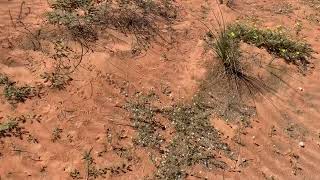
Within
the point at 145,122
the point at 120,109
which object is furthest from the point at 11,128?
the point at 145,122

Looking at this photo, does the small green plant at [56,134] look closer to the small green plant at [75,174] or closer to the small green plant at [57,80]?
the small green plant at [75,174]

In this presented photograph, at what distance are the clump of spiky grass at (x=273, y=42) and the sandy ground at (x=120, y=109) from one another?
258mm

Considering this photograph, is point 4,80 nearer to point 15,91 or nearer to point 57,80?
point 15,91

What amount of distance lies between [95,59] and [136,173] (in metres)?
1.73

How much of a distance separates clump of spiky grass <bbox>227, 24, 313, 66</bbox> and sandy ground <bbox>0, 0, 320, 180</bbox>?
0.84ft

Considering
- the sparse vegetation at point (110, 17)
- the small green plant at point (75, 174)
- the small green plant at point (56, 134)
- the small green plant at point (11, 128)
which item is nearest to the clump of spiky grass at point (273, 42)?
the sparse vegetation at point (110, 17)

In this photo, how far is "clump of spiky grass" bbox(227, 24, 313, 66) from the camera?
6.89 m

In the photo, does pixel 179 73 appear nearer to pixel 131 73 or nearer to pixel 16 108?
pixel 131 73

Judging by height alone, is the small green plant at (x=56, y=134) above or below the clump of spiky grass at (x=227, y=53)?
below

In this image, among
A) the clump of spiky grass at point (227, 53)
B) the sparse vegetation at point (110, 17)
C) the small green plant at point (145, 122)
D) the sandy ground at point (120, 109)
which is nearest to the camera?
the sandy ground at point (120, 109)

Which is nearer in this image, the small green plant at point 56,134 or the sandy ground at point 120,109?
the sandy ground at point 120,109

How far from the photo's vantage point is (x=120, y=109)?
5844 millimetres

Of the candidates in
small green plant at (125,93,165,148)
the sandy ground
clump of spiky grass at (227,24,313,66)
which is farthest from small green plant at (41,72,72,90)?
clump of spiky grass at (227,24,313,66)

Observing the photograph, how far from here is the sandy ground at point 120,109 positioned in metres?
5.30
